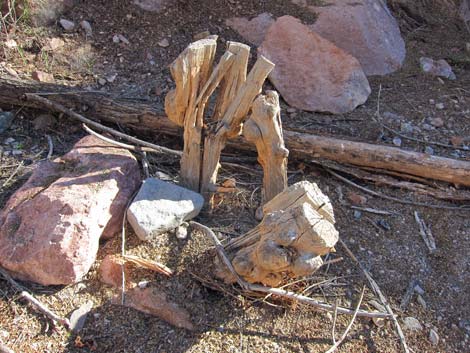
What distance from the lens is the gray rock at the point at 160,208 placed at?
214cm

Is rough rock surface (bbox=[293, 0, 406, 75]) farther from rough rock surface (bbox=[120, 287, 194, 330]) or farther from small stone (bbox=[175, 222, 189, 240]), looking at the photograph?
rough rock surface (bbox=[120, 287, 194, 330])

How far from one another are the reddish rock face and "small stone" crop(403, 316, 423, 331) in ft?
6.15

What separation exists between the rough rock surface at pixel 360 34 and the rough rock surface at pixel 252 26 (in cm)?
30

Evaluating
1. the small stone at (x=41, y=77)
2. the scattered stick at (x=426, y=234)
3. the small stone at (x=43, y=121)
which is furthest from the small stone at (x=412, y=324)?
the small stone at (x=41, y=77)

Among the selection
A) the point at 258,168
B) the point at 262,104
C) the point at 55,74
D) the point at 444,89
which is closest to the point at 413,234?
the point at 258,168

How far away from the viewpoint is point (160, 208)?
217cm

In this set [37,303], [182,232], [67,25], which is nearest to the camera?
[37,303]

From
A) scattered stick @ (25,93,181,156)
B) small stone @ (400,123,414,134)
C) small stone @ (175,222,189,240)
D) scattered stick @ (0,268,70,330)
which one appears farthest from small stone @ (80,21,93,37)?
small stone @ (400,123,414,134)

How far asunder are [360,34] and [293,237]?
2.31m

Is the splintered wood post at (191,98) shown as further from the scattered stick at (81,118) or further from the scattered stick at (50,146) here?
the scattered stick at (50,146)

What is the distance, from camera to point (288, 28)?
3.46 m

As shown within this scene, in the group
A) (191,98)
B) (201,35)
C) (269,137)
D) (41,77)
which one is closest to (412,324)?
(269,137)

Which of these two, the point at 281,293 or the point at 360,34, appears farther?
A: the point at 360,34

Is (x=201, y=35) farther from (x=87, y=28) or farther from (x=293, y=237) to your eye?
(x=293, y=237)
